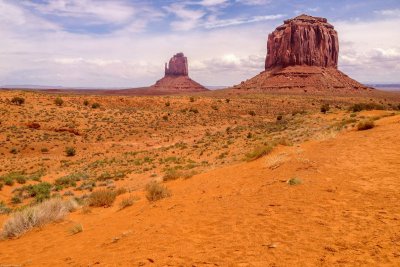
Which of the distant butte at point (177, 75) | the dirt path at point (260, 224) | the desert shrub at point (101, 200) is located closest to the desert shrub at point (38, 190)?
the desert shrub at point (101, 200)

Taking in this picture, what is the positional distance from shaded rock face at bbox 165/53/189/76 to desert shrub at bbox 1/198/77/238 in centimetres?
18211

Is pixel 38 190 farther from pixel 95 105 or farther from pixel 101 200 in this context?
pixel 95 105

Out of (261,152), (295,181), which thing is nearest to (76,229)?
(295,181)

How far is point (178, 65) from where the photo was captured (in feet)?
620

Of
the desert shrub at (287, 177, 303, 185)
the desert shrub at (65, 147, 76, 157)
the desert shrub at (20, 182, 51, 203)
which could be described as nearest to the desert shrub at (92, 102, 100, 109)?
the desert shrub at (65, 147, 76, 157)

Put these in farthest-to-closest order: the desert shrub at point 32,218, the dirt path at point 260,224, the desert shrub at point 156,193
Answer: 1. the desert shrub at point 156,193
2. the desert shrub at point 32,218
3. the dirt path at point 260,224

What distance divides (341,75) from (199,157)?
109339 mm

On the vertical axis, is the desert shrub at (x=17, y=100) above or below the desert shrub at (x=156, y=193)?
above

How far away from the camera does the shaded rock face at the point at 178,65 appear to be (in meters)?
188

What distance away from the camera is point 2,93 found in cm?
4762

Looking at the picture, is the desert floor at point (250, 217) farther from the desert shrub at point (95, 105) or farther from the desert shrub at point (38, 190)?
the desert shrub at point (95, 105)

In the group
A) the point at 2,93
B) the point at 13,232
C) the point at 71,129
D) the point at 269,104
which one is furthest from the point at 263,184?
the point at 269,104

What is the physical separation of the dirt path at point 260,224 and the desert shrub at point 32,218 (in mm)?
328

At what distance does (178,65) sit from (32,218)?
18396cm
